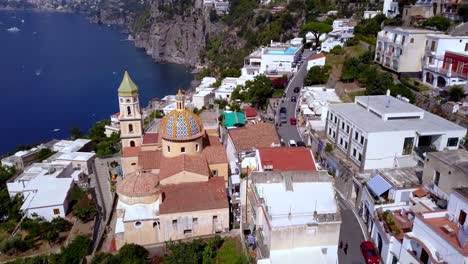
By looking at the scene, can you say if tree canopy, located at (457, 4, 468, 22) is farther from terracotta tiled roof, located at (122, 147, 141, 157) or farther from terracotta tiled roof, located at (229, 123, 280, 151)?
terracotta tiled roof, located at (122, 147, 141, 157)

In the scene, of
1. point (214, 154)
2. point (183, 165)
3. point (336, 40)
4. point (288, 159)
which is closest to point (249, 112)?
point (214, 154)

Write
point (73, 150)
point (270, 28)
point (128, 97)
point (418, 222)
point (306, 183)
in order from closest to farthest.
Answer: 1. point (418, 222)
2. point (306, 183)
3. point (128, 97)
4. point (73, 150)
5. point (270, 28)

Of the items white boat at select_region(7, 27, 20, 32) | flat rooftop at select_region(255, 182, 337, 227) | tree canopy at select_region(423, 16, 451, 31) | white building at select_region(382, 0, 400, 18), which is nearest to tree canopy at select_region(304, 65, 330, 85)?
tree canopy at select_region(423, 16, 451, 31)

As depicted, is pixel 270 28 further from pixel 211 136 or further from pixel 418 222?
pixel 418 222

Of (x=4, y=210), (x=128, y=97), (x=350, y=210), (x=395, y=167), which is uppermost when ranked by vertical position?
(x=128, y=97)

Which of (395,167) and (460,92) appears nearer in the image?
(395,167)

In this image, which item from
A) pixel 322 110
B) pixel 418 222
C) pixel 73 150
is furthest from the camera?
pixel 73 150

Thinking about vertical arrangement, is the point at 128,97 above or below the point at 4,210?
above

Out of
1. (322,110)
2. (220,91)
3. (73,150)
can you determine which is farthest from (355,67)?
(73,150)
